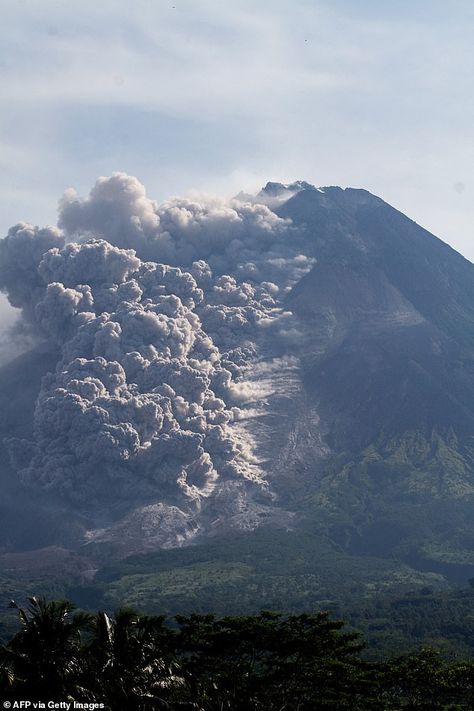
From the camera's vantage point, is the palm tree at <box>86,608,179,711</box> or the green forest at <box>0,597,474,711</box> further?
the green forest at <box>0,597,474,711</box>

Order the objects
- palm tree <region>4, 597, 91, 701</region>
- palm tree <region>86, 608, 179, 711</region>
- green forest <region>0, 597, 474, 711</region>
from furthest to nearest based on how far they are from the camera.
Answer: green forest <region>0, 597, 474, 711</region> → palm tree <region>86, 608, 179, 711</region> → palm tree <region>4, 597, 91, 701</region>

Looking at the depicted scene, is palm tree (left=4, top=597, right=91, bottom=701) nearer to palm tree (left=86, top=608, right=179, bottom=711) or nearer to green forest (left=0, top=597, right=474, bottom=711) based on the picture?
green forest (left=0, top=597, right=474, bottom=711)

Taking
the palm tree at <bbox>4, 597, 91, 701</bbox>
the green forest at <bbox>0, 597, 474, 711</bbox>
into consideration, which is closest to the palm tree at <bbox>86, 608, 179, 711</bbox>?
Result: the green forest at <bbox>0, 597, 474, 711</bbox>

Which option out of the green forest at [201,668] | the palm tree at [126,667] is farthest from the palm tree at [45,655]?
the palm tree at [126,667]

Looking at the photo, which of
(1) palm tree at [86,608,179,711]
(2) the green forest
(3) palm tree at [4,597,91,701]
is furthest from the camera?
(2) the green forest

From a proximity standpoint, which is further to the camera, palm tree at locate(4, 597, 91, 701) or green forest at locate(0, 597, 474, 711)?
green forest at locate(0, 597, 474, 711)

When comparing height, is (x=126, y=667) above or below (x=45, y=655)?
below

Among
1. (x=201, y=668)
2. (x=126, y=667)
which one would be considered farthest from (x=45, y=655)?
(x=201, y=668)

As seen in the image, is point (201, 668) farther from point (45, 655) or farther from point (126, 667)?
point (45, 655)

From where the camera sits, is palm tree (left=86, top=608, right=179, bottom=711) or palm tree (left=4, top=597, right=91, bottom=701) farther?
palm tree (left=86, top=608, right=179, bottom=711)
